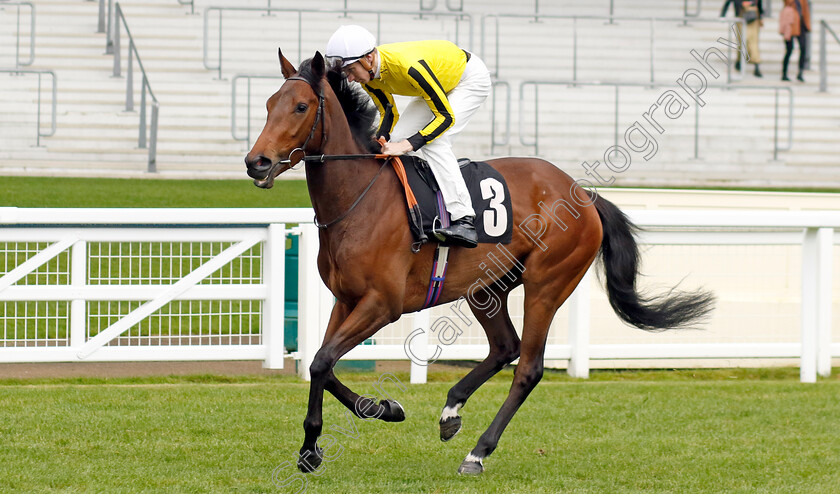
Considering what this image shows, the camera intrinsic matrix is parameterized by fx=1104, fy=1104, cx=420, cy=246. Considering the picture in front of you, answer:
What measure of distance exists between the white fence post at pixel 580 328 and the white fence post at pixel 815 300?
1401mm

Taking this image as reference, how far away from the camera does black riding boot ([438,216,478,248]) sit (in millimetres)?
4617

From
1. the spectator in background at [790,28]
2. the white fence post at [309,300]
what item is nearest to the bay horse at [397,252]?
the white fence post at [309,300]

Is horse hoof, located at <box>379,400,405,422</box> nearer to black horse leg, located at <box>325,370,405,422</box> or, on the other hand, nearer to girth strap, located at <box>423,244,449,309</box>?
black horse leg, located at <box>325,370,405,422</box>

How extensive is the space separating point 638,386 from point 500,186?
234 cm

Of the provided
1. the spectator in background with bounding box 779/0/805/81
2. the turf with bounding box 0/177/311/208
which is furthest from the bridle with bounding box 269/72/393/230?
the spectator in background with bounding box 779/0/805/81

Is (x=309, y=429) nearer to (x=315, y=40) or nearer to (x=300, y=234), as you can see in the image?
(x=300, y=234)

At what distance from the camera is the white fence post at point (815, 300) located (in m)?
7.03

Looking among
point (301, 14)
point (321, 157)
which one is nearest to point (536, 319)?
point (321, 157)

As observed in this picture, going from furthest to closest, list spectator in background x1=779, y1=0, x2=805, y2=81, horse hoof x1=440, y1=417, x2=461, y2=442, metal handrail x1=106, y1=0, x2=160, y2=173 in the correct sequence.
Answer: spectator in background x1=779, y1=0, x2=805, y2=81, metal handrail x1=106, y1=0, x2=160, y2=173, horse hoof x1=440, y1=417, x2=461, y2=442

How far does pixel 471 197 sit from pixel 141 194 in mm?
6000

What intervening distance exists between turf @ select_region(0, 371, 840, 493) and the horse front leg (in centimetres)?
11

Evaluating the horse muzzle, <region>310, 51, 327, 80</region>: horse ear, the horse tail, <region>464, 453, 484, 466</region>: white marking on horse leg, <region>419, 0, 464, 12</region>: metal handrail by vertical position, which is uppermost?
<region>419, 0, 464, 12</region>: metal handrail

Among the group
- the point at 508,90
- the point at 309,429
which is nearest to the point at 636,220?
the point at 309,429

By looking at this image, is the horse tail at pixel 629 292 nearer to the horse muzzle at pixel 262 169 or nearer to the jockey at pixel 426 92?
the jockey at pixel 426 92
